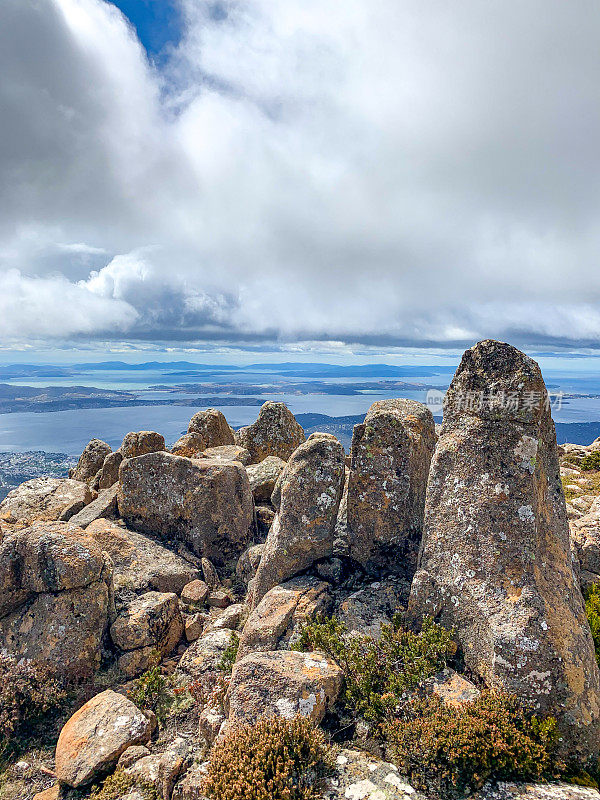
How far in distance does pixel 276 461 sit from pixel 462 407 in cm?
1138

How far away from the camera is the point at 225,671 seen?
10.1 m

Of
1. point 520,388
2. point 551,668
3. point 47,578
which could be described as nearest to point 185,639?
point 47,578

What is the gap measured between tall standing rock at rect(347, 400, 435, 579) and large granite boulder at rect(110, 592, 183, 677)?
5.48 metres

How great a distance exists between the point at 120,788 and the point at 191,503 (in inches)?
352

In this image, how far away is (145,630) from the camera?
11.3 metres

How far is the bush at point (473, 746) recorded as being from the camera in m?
6.71

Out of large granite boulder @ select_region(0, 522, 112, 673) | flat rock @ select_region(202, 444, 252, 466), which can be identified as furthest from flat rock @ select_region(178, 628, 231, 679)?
flat rock @ select_region(202, 444, 252, 466)

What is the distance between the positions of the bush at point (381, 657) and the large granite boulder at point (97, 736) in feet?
12.3

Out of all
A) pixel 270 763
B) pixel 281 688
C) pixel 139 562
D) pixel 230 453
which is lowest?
pixel 139 562

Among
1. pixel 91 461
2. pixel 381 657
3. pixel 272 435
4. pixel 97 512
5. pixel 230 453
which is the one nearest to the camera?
pixel 381 657

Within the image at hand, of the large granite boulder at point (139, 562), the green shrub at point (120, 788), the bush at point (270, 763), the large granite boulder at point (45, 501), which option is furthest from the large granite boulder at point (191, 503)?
the bush at point (270, 763)

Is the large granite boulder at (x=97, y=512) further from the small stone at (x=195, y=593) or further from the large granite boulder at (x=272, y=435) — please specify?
the large granite boulder at (x=272, y=435)

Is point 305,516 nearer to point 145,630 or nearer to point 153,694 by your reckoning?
point 145,630

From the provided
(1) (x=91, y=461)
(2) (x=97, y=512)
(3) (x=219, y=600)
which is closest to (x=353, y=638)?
(3) (x=219, y=600)
